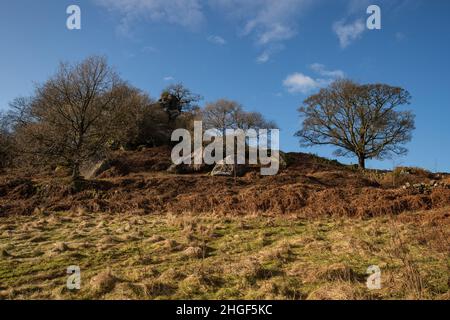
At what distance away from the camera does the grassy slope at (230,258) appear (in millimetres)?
5457

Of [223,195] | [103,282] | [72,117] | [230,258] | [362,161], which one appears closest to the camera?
[103,282]

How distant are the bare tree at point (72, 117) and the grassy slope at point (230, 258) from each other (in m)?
9.48

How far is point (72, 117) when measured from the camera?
21625mm

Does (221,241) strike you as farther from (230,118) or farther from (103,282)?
(230,118)

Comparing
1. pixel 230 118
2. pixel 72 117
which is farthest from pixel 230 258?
pixel 230 118

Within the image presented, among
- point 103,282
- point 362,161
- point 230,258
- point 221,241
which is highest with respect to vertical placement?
point 362,161

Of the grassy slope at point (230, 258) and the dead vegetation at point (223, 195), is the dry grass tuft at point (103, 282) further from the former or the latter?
the dead vegetation at point (223, 195)

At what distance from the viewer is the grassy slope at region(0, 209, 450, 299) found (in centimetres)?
546

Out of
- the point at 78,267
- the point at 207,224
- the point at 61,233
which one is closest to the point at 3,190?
the point at 61,233

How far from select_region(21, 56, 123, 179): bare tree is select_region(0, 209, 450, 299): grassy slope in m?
9.48

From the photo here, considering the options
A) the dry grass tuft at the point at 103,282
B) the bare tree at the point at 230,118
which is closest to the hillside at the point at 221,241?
the dry grass tuft at the point at 103,282

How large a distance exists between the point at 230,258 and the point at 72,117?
1796cm
